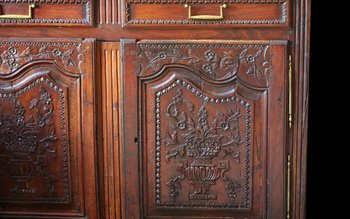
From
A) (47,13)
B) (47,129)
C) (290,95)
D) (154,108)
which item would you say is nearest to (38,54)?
(47,13)

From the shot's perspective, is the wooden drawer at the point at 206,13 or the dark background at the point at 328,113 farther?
the dark background at the point at 328,113

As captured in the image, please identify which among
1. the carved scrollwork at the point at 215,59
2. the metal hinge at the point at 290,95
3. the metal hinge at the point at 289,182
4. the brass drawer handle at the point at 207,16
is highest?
the brass drawer handle at the point at 207,16

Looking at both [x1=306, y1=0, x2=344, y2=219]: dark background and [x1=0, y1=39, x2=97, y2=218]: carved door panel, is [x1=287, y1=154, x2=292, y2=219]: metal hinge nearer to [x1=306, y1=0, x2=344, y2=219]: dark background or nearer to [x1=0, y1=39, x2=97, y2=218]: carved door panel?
[x1=306, y1=0, x2=344, y2=219]: dark background

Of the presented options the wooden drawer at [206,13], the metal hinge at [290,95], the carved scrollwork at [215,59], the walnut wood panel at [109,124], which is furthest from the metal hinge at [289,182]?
the walnut wood panel at [109,124]

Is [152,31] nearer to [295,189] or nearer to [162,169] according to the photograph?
[162,169]

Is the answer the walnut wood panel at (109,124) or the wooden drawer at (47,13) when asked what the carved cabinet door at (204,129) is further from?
the wooden drawer at (47,13)

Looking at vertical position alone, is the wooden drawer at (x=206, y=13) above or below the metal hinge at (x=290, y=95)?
above

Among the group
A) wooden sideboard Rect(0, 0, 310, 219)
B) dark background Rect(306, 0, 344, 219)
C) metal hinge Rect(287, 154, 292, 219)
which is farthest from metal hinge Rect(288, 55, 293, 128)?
dark background Rect(306, 0, 344, 219)

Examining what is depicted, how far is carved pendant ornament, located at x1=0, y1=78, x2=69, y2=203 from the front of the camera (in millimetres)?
1734

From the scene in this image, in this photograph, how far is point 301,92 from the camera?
1682mm

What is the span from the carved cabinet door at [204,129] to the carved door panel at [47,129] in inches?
4.8

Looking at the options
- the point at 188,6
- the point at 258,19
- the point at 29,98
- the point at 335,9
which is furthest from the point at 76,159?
the point at 335,9

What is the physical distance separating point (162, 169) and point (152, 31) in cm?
42

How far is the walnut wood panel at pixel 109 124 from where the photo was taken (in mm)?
1714
